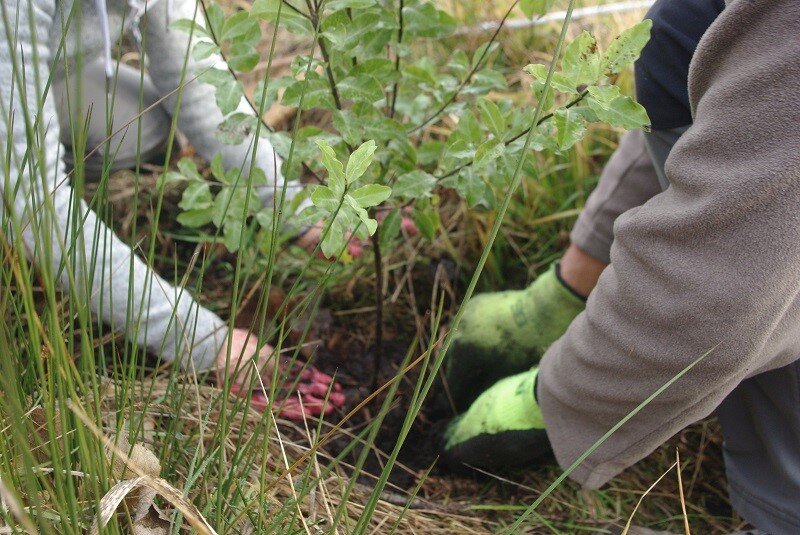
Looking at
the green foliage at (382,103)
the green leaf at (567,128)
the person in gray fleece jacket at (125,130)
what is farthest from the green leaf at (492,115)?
the person in gray fleece jacket at (125,130)

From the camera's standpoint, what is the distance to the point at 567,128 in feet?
3.14

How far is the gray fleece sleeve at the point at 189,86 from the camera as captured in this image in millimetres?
1679

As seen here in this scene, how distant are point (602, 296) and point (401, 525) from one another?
0.50 metres

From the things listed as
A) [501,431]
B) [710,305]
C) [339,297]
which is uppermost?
[710,305]

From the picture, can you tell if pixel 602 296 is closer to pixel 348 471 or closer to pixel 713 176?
pixel 713 176

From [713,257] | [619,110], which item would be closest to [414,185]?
[619,110]

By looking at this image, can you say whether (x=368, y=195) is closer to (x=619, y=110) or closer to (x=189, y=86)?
(x=619, y=110)

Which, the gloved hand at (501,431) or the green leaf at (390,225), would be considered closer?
the green leaf at (390,225)

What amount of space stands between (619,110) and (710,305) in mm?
277

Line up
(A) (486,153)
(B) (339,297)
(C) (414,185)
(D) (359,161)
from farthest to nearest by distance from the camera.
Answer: (B) (339,297) → (C) (414,185) → (A) (486,153) → (D) (359,161)

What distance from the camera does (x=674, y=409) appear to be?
105 centimetres

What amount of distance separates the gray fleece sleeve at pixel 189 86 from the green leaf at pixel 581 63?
0.78m

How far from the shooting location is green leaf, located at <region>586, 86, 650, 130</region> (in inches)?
36.2

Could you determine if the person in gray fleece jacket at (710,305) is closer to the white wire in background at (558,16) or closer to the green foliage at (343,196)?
the green foliage at (343,196)
